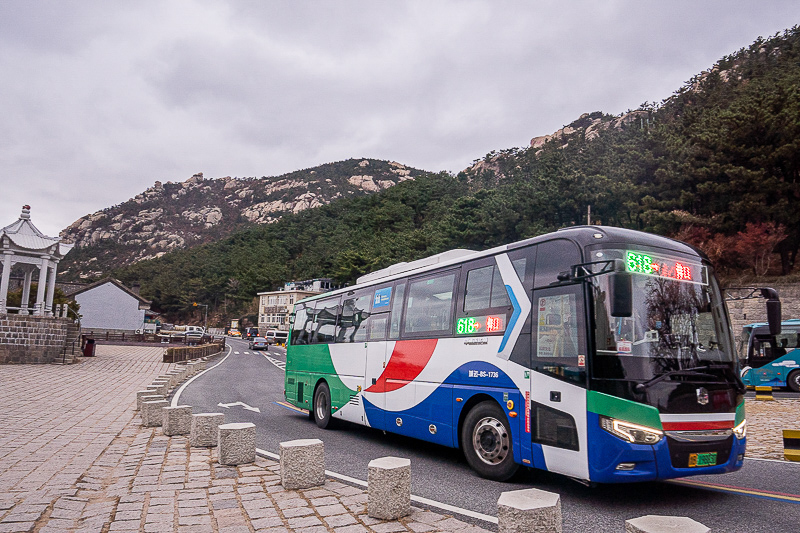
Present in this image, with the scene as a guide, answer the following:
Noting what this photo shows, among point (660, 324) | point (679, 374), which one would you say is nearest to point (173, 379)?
point (660, 324)

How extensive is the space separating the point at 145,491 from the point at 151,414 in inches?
196

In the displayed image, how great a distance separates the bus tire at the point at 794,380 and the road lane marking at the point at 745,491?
19.8 meters

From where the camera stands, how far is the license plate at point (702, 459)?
562 centimetres

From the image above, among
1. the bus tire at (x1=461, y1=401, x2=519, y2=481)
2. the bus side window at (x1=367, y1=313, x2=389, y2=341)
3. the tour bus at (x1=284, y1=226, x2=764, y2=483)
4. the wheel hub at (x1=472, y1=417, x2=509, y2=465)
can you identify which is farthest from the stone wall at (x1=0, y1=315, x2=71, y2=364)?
the wheel hub at (x1=472, y1=417, x2=509, y2=465)

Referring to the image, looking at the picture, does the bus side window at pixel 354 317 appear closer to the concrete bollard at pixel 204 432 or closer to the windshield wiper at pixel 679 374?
the concrete bollard at pixel 204 432

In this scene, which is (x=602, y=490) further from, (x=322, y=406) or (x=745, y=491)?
(x=322, y=406)

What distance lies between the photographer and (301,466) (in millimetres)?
6168

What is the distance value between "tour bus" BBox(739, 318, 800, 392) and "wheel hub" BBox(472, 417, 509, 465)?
19.7 metres

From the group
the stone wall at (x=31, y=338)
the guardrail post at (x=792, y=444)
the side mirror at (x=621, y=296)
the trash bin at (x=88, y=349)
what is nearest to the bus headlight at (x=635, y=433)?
the side mirror at (x=621, y=296)

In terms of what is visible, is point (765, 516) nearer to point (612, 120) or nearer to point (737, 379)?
point (737, 379)

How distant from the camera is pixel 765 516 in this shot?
17.9ft

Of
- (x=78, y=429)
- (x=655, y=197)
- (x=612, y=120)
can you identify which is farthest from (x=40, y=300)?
(x=612, y=120)

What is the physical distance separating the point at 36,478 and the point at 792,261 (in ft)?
124

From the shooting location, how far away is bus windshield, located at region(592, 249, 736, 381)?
18.7 feet
